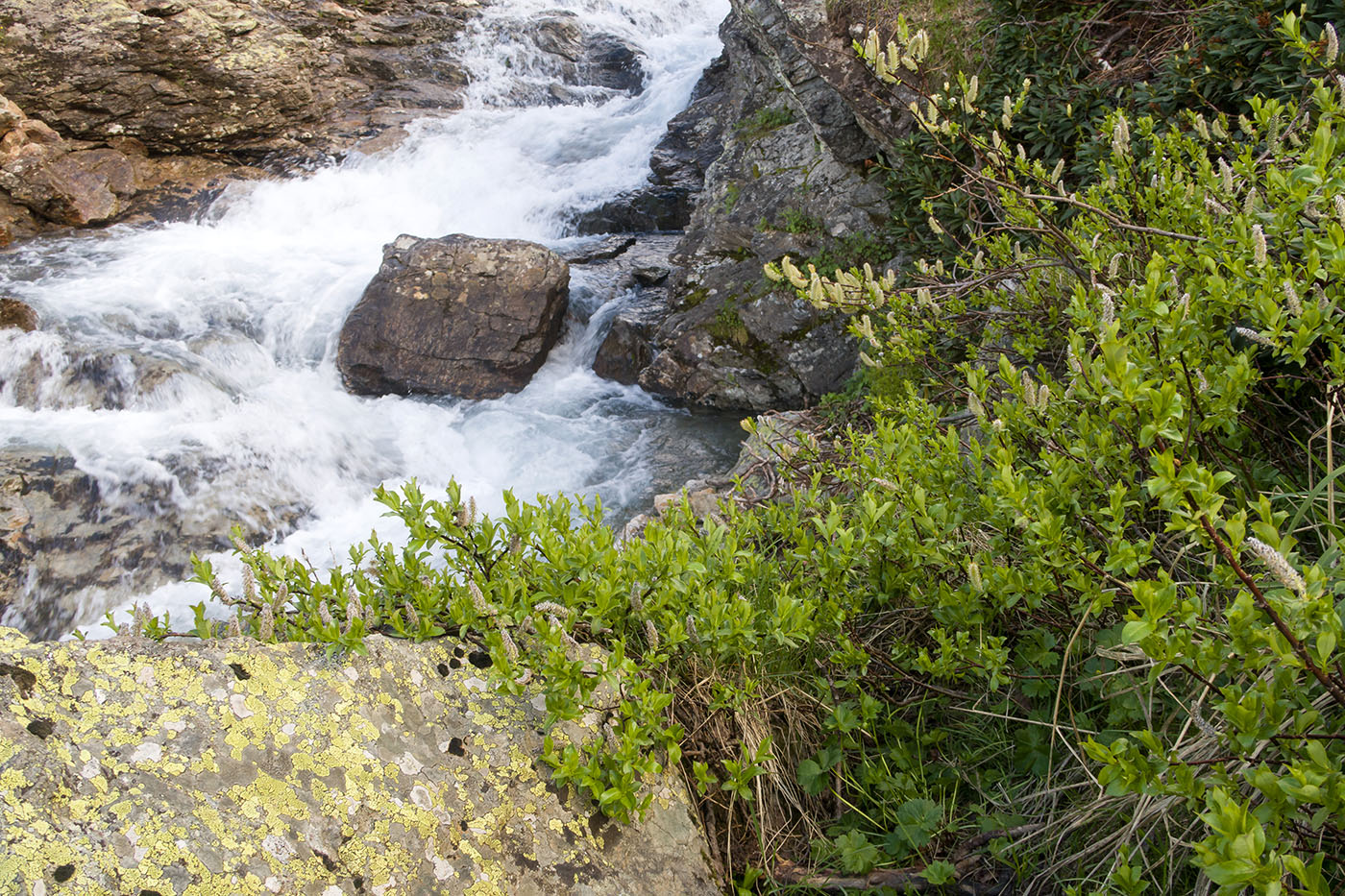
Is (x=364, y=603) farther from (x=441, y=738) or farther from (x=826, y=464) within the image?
(x=826, y=464)

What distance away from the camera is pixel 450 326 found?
10.0 metres

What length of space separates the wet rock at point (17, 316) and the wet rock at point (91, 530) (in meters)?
2.41

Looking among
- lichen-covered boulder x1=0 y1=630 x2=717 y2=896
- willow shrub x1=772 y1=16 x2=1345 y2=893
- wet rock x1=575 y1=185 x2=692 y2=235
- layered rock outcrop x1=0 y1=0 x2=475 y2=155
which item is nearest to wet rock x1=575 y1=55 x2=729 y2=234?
wet rock x1=575 y1=185 x2=692 y2=235

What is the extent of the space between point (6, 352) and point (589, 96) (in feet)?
40.4

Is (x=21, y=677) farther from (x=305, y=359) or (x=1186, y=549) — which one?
(x=305, y=359)

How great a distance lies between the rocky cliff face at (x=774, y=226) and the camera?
25.5 feet

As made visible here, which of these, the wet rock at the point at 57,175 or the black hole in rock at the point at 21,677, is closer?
the black hole in rock at the point at 21,677

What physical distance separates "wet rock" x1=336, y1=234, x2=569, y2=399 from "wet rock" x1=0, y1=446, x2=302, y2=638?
239 centimetres

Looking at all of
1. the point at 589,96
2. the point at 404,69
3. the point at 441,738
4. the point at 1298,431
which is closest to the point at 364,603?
the point at 441,738

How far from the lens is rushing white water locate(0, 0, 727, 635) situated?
8.26 m

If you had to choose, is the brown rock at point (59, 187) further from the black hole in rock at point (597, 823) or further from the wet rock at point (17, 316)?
the black hole in rock at point (597, 823)

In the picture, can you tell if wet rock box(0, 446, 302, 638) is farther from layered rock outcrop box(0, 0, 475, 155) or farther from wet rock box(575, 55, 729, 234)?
layered rock outcrop box(0, 0, 475, 155)

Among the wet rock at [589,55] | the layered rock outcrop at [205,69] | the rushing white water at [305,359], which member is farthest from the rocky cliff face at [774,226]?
the layered rock outcrop at [205,69]

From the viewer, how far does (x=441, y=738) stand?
7.39 feet
